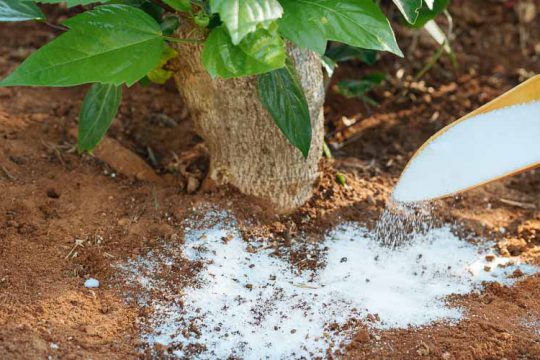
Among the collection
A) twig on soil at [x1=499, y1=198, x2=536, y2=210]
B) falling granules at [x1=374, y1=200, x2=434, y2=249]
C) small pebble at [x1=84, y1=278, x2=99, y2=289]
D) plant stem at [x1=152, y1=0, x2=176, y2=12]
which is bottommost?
twig on soil at [x1=499, y1=198, x2=536, y2=210]

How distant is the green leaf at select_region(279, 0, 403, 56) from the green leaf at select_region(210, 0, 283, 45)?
0.14 metres

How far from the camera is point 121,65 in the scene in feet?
5.71

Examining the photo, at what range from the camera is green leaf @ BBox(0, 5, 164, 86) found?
5.56 ft

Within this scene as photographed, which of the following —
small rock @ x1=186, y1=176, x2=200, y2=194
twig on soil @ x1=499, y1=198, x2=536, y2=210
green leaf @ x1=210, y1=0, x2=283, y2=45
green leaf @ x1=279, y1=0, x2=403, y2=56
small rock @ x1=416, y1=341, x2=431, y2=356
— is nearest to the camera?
green leaf @ x1=210, y1=0, x2=283, y2=45

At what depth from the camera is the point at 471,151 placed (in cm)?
200

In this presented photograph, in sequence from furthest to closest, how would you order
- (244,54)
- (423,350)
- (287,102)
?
(287,102) → (423,350) → (244,54)

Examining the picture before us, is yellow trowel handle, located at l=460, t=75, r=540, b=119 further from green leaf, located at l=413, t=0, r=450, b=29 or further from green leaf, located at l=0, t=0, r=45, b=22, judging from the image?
green leaf, located at l=0, t=0, r=45, b=22

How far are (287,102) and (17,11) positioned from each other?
2.22 feet

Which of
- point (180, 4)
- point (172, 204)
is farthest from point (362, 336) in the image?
point (180, 4)

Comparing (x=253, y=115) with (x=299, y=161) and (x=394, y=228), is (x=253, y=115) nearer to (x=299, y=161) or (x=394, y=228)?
(x=299, y=161)

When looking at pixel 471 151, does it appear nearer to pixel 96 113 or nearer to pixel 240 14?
pixel 240 14

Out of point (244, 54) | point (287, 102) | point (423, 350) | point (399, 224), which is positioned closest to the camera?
point (244, 54)

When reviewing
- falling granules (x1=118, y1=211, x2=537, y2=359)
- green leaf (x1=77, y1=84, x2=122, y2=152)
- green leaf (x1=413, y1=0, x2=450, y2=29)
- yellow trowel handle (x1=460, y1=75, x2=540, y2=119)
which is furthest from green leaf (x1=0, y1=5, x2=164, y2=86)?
yellow trowel handle (x1=460, y1=75, x2=540, y2=119)

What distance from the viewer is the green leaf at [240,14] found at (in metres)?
1.52
